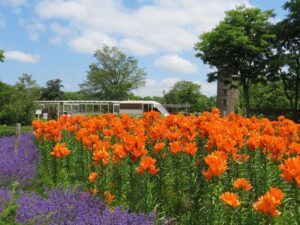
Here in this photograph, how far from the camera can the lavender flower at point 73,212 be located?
4.48 metres

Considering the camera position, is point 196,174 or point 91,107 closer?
point 196,174

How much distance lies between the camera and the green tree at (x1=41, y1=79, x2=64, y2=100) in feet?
348

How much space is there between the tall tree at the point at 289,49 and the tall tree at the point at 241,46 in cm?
87

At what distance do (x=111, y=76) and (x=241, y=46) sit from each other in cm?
5128

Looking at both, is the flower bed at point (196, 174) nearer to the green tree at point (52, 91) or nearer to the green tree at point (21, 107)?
the green tree at point (21, 107)

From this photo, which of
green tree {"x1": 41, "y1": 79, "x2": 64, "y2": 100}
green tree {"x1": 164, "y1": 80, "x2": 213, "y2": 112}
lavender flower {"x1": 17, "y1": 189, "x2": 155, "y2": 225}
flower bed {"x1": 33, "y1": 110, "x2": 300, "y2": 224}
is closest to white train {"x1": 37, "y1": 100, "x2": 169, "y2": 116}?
green tree {"x1": 164, "y1": 80, "x2": 213, "y2": 112}

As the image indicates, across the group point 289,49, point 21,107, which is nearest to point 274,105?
point 289,49

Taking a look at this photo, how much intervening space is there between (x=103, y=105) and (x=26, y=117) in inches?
1307

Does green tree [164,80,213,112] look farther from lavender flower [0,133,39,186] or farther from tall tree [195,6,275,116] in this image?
lavender flower [0,133,39,186]

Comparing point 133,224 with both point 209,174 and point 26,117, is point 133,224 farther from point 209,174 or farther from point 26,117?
point 26,117

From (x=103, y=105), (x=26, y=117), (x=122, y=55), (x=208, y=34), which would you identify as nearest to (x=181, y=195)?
(x=26, y=117)

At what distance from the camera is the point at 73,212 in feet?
16.2

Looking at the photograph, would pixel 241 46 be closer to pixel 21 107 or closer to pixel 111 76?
pixel 21 107

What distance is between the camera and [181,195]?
6.21m
